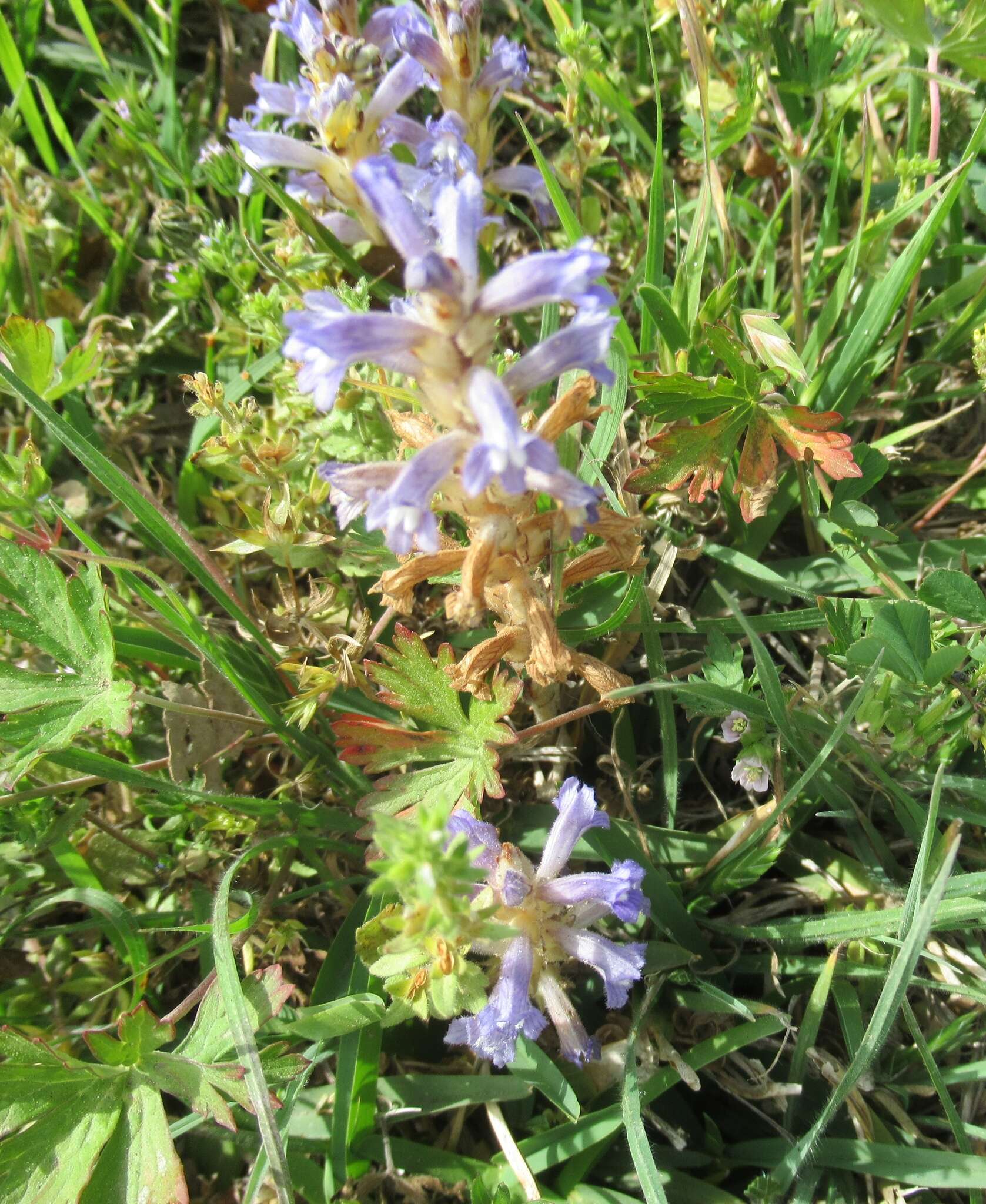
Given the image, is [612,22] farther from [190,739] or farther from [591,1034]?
[591,1034]

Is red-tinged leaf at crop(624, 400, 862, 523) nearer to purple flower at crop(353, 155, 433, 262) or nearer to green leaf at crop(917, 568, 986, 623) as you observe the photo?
green leaf at crop(917, 568, 986, 623)

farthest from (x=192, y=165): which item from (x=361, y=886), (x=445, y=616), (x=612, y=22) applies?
(x=361, y=886)

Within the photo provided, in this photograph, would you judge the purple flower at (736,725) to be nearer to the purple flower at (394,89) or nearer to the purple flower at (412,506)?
the purple flower at (412,506)

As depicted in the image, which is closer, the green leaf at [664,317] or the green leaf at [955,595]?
the green leaf at [955,595]

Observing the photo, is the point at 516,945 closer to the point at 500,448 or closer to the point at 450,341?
the point at 500,448

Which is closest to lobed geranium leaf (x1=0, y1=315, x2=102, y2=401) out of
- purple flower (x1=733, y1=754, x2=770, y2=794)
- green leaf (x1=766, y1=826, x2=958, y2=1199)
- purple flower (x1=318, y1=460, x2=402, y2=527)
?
purple flower (x1=318, y1=460, x2=402, y2=527)

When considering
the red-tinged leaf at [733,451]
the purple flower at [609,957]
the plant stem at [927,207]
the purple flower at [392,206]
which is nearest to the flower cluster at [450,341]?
the purple flower at [392,206]
